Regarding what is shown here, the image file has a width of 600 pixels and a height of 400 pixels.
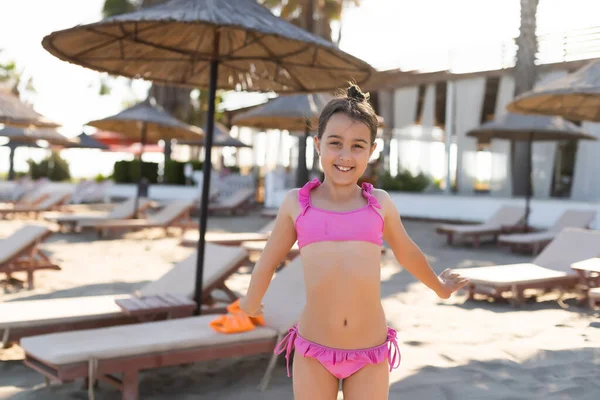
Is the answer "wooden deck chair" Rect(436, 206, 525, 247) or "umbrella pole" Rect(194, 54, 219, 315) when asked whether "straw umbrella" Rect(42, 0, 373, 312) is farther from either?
"wooden deck chair" Rect(436, 206, 525, 247)

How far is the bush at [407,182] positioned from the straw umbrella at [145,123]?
6.14 metres

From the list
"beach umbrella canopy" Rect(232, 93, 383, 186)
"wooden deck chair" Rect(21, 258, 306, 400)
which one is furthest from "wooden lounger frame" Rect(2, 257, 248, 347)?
"beach umbrella canopy" Rect(232, 93, 383, 186)

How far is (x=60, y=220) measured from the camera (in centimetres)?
1283

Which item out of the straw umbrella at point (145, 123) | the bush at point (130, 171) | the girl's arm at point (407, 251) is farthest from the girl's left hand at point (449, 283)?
the bush at point (130, 171)

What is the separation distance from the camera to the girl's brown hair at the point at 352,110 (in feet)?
6.84

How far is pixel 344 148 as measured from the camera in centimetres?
207

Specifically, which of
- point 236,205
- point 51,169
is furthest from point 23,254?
point 51,169

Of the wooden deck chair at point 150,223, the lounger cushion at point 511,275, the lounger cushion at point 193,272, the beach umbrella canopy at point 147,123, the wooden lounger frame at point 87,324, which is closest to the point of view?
the wooden lounger frame at point 87,324

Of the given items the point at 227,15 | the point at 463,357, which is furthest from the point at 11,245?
the point at 463,357

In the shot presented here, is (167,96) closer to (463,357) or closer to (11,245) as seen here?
(11,245)

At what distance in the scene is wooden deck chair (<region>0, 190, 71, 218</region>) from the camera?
1553 centimetres

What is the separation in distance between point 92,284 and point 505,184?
48.2 ft

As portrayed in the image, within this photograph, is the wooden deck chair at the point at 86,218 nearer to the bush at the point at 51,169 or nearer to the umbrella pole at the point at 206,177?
the umbrella pole at the point at 206,177

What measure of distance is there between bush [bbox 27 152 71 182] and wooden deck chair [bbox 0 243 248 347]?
28.0m
